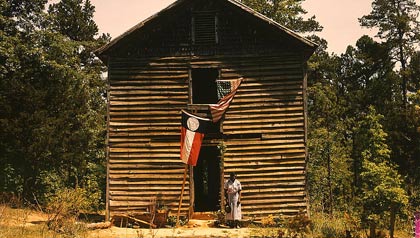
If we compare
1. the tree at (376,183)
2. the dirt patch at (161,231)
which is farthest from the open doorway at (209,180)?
the tree at (376,183)

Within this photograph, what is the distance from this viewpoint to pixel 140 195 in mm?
15945

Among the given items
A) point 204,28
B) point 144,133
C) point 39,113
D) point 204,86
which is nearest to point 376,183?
point 144,133

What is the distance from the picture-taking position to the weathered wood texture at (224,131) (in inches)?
627

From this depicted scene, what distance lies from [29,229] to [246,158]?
7.63m

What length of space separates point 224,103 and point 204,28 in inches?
122

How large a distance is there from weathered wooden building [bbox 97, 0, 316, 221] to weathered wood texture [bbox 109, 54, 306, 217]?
0.04m

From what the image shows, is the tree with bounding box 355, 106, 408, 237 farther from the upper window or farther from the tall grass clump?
the tall grass clump

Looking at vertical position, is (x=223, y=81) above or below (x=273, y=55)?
below

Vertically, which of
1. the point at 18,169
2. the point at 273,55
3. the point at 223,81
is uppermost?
the point at 273,55

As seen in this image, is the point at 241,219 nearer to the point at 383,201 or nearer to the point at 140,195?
the point at 140,195

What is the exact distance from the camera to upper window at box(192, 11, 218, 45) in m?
16.7

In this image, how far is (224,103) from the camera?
1603 centimetres

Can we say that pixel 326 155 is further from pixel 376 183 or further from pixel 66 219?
pixel 66 219

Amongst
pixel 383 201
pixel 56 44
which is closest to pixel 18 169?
pixel 56 44
